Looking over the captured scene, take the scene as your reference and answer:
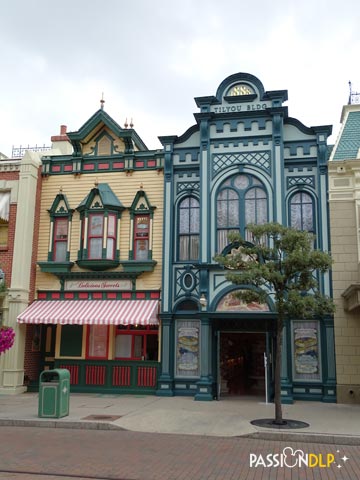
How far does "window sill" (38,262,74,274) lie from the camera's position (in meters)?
19.5

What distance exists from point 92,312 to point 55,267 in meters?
2.61

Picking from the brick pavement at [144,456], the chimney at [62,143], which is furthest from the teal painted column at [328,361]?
the chimney at [62,143]

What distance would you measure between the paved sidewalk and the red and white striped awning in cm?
260

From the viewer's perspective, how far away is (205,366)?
56.3 feet

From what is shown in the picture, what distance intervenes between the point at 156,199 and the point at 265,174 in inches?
168

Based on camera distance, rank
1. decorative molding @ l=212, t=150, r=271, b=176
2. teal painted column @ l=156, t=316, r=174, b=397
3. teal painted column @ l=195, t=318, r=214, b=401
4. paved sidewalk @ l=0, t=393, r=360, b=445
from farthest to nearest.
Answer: decorative molding @ l=212, t=150, r=271, b=176, teal painted column @ l=156, t=316, r=174, b=397, teal painted column @ l=195, t=318, r=214, b=401, paved sidewalk @ l=0, t=393, r=360, b=445

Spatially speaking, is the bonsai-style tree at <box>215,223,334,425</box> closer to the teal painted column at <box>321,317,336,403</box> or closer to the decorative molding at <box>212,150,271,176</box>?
the teal painted column at <box>321,317,336,403</box>

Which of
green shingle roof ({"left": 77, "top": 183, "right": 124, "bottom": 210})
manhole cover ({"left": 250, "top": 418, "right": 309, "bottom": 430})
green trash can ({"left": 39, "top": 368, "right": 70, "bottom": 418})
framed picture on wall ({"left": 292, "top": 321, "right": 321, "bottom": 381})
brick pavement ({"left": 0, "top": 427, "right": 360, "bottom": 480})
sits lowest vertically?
brick pavement ({"left": 0, "top": 427, "right": 360, "bottom": 480})

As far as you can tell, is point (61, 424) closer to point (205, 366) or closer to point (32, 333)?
point (205, 366)

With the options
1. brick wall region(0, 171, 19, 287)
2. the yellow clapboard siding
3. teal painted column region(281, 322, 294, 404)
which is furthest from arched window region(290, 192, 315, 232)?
brick wall region(0, 171, 19, 287)

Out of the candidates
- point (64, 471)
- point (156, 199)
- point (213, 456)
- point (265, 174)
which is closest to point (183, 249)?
point (156, 199)

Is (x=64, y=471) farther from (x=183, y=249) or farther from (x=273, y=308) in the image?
(x=183, y=249)

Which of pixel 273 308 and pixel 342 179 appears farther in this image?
pixel 342 179

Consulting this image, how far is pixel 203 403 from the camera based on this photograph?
16297 millimetres
